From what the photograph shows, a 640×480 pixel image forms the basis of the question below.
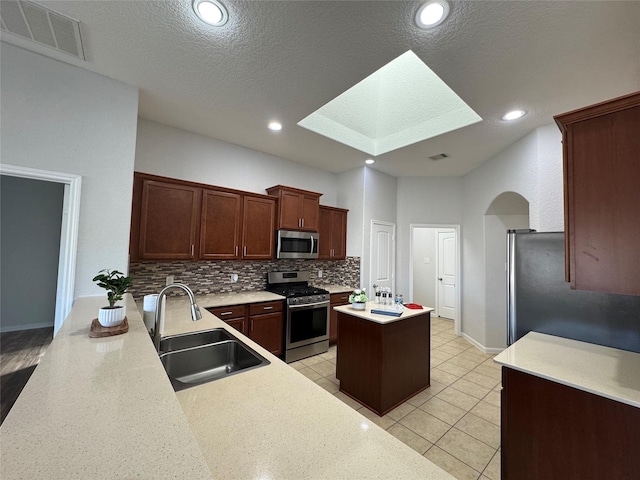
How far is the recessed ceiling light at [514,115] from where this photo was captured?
272 cm

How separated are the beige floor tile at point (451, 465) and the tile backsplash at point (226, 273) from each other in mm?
2768

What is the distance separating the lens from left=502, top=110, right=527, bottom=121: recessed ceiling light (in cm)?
272

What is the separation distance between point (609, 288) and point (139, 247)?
3661 millimetres

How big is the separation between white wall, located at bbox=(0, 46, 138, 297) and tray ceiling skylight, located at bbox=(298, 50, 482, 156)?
73.9 inches

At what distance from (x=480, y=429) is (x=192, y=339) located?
8.25 ft

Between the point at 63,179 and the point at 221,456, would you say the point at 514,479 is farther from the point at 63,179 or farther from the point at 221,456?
the point at 63,179

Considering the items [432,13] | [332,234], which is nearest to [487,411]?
[332,234]

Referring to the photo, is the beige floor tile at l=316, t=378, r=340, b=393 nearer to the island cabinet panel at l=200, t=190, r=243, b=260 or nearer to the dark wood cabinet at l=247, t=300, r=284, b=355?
the dark wood cabinet at l=247, t=300, r=284, b=355

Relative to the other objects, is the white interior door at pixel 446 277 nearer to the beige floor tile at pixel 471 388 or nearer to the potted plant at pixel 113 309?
the beige floor tile at pixel 471 388

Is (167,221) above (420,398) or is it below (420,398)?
above

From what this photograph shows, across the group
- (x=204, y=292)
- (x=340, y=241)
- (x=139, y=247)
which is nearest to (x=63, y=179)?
(x=139, y=247)

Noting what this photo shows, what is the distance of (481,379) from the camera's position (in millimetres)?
3203

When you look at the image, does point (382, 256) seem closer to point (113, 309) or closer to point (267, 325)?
point (267, 325)

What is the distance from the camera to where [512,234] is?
2191 mm
